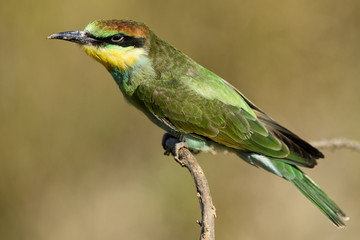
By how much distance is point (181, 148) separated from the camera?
9.34 feet

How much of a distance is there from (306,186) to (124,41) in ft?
4.05

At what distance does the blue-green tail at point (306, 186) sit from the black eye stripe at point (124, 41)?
85 centimetres

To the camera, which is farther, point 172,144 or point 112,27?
point 172,144

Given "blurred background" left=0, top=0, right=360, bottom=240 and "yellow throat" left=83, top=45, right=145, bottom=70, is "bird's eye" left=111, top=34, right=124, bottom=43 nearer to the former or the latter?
"yellow throat" left=83, top=45, right=145, bottom=70

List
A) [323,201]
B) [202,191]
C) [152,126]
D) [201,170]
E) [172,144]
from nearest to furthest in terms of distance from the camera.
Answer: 1. [202,191]
2. [201,170]
3. [323,201]
4. [172,144]
5. [152,126]

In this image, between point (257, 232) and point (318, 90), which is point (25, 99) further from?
point (318, 90)

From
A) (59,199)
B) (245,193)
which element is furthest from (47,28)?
(245,193)

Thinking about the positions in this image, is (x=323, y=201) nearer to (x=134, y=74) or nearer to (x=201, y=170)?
(x=201, y=170)

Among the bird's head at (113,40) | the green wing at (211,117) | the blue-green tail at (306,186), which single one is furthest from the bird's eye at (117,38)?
the blue-green tail at (306,186)

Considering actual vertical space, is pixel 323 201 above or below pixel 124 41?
below

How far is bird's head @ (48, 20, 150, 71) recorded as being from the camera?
2.66 m

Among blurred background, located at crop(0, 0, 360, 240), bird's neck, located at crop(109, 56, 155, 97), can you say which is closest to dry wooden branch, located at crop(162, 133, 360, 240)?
bird's neck, located at crop(109, 56, 155, 97)

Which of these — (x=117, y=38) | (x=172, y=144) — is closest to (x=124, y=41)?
(x=117, y=38)

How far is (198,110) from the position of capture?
2.82 meters
